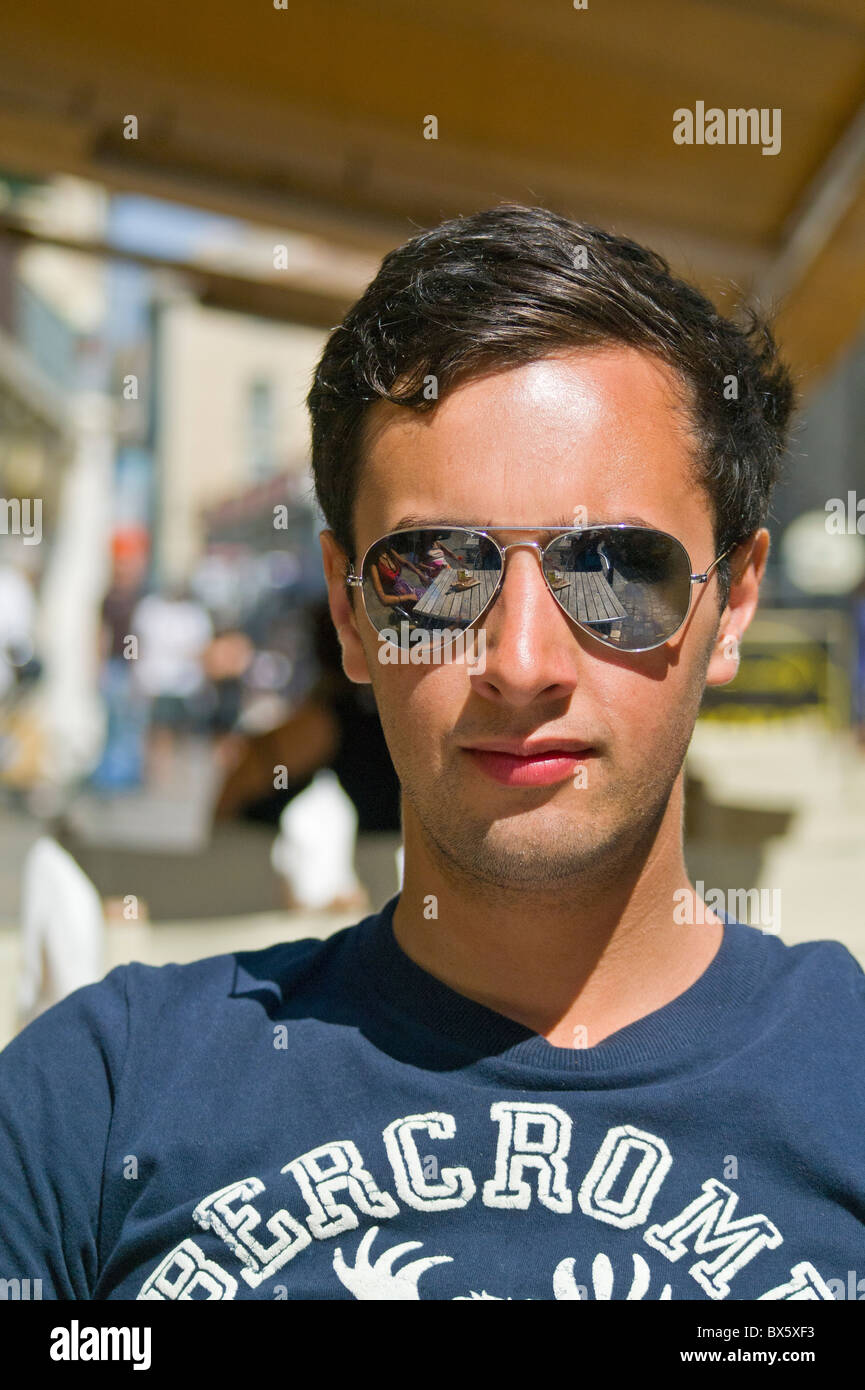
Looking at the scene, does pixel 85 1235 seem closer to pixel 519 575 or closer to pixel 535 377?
pixel 519 575

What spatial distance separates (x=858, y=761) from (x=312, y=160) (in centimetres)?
1147

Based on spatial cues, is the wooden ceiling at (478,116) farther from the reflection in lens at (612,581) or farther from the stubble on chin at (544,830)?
the stubble on chin at (544,830)

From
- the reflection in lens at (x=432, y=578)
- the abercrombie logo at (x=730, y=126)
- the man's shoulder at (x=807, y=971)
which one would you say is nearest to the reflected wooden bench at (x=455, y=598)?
the reflection in lens at (x=432, y=578)

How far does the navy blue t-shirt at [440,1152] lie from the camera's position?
1.32 metres

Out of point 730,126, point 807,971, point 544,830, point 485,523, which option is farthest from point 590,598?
point 730,126

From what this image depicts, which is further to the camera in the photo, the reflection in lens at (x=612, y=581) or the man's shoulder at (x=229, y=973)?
the man's shoulder at (x=229, y=973)

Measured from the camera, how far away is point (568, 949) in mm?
1479

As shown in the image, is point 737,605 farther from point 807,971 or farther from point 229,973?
point 229,973

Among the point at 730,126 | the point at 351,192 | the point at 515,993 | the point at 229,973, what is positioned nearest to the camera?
the point at 515,993

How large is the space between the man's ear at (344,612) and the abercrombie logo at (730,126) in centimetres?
245

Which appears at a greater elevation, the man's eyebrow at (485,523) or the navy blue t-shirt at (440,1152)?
the man's eyebrow at (485,523)

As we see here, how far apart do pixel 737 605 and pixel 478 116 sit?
8.57 feet

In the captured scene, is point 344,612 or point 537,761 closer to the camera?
point 537,761

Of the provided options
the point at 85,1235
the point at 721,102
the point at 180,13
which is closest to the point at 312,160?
the point at 180,13
